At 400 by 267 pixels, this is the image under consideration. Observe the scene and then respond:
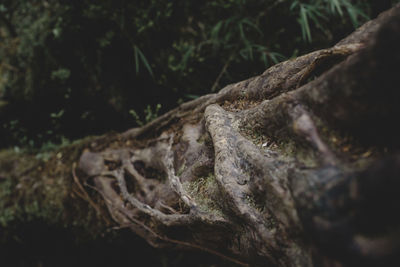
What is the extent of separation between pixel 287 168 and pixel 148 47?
93.6 inches

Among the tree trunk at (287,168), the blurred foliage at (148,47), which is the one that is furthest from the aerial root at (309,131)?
the blurred foliage at (148,47)

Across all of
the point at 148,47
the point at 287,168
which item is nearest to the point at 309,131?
the point at 287,168

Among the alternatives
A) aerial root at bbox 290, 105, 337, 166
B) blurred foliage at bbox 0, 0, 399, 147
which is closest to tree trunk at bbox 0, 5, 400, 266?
aerial root at bbox 290, 105, 337, 166

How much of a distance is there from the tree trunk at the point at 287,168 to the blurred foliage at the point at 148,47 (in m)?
0.84

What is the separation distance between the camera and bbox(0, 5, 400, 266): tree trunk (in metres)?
0.77

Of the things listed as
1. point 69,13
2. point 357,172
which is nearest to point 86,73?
point 69,13

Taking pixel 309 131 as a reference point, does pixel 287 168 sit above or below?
below

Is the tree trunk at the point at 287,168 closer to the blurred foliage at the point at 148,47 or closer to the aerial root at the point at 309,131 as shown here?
the aerial root at the point at 309,131

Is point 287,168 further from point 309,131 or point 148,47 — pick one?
point 148,47

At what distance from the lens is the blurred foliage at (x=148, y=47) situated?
8.96ft

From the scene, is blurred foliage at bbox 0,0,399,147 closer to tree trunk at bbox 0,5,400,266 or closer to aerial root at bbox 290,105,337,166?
tree trunk at bbox 0,5,400,266

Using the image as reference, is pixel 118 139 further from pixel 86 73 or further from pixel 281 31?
pixel 281 31

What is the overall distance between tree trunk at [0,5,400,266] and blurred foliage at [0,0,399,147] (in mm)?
845

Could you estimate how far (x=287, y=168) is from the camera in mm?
1044
